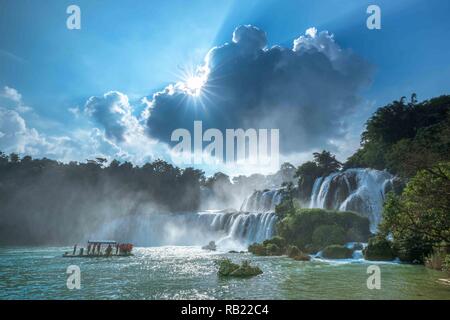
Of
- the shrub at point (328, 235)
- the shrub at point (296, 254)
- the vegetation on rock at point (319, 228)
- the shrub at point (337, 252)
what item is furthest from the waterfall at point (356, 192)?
the shrub at point (296, 254)

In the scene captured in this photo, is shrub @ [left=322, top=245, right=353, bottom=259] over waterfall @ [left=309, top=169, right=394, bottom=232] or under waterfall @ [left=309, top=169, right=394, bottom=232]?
under

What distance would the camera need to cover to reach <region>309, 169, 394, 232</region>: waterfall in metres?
39.1

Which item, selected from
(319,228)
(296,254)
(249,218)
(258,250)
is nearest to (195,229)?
(249,218)

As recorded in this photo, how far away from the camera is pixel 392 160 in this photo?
42312 mm

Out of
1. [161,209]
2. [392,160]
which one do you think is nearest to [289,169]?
[161,209]

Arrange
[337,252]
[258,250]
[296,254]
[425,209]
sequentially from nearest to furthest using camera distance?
[425,209], [337,252], [296,254], [258,250]

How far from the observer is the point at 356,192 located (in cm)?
4122

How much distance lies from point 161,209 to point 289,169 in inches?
3774

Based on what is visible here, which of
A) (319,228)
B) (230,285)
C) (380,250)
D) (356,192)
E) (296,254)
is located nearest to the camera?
(230,285)

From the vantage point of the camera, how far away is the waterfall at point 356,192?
39062mm

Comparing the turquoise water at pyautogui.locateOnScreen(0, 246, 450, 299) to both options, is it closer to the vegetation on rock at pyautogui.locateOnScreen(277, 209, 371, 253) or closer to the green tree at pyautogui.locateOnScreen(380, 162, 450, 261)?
the green tree at pyautogui.locateOnScreen(380, 162, 450, 261)

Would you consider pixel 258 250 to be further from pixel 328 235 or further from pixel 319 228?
pixel 328 235

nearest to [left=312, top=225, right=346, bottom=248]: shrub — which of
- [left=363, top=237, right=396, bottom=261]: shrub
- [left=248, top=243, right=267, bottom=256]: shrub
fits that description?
[left=248, top=243, right=267, bottom=256]: shrub
